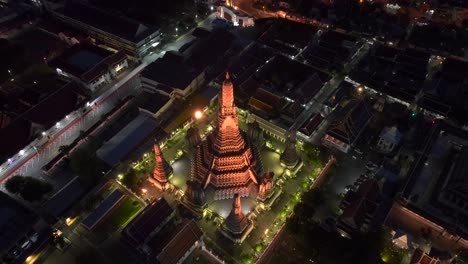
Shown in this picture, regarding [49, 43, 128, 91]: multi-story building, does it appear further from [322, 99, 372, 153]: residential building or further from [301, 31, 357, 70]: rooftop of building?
[322, 99, 372, 153]: residential building

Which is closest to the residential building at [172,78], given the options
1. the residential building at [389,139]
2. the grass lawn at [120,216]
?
the grass lawn at [120,216]

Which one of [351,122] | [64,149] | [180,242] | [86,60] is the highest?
[351,122]

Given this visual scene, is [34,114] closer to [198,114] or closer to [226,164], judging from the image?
[198,114]

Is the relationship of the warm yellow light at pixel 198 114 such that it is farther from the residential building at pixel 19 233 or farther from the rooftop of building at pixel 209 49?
the residential building at pixel 19 233

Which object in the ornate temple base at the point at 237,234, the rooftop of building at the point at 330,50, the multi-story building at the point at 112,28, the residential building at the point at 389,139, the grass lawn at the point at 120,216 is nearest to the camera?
the ornate temple base at the point at 237,234

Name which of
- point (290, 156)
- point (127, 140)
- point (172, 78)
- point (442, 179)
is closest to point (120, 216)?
point (127, 140)

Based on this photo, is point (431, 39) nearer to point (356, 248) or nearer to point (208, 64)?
point (208, 64)
